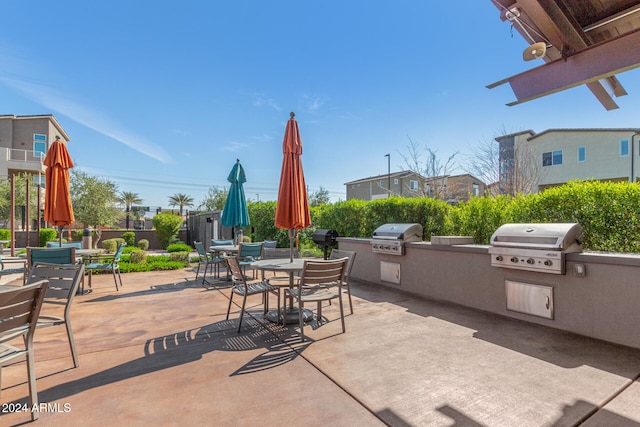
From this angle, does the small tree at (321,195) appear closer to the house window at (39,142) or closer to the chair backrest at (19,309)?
the house window at (39,142)

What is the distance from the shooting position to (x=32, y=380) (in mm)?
1994

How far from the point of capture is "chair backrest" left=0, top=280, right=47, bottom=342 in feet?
5.90

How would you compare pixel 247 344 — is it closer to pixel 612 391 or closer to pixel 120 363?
pixel 120 363

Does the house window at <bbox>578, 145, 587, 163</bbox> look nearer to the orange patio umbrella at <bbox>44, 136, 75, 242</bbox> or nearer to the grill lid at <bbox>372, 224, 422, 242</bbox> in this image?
the grill lid at <bbox>372, 224, 422, 242</bbox>

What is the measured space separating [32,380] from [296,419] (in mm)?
1719

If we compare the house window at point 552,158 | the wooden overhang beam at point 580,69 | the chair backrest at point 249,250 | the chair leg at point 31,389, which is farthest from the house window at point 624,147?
the chair leg at point 31,389

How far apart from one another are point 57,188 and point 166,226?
11.1 metres

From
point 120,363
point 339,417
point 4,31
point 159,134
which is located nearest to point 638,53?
point 339,417

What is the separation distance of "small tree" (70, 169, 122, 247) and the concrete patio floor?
1541cm

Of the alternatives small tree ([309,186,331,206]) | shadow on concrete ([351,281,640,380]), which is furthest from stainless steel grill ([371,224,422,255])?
small tree ([309,186,331,206])

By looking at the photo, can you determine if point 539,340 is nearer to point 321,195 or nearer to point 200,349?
point 200,349

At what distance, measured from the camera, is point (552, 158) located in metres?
20.0

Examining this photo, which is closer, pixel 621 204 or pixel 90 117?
pixel 621 204

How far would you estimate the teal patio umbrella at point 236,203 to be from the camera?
7.39 metres
